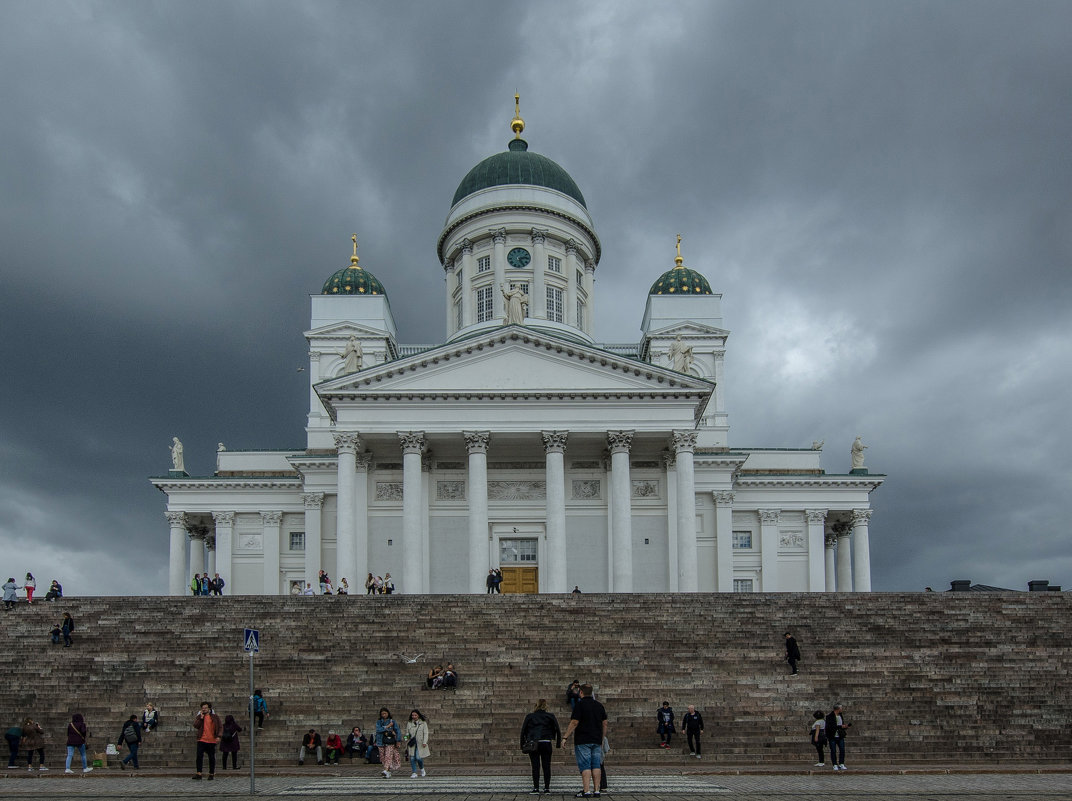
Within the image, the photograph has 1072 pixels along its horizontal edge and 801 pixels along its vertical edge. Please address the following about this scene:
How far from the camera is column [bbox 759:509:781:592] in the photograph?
57.0 metres

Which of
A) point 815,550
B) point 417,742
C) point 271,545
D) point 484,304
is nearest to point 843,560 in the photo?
point 815,550

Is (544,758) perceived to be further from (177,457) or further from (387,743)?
(177,457)

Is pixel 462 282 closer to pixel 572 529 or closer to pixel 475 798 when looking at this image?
pixel 572 529

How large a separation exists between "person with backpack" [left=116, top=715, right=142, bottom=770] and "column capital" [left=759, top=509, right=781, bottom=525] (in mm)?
40215

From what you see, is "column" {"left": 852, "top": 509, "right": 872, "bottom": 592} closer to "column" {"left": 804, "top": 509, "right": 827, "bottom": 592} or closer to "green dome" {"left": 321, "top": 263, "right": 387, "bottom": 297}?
"column" {"left": 804, "top": 509, "right": 827, "bottom": 592}

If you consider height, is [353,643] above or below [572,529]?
below

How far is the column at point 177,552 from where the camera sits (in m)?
57.2

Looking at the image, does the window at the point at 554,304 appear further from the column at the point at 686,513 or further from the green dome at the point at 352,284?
the column at the point at 686,513

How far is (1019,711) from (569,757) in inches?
430

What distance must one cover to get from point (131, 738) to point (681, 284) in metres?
47.3

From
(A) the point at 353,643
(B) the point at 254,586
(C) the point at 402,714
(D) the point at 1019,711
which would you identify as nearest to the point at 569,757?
(C) the point at 402,714

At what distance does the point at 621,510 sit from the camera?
4447 centimetres

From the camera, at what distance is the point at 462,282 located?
204ft

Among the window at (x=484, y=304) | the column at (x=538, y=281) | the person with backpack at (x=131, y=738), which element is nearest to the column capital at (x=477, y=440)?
the column at (x=538, y=281)
